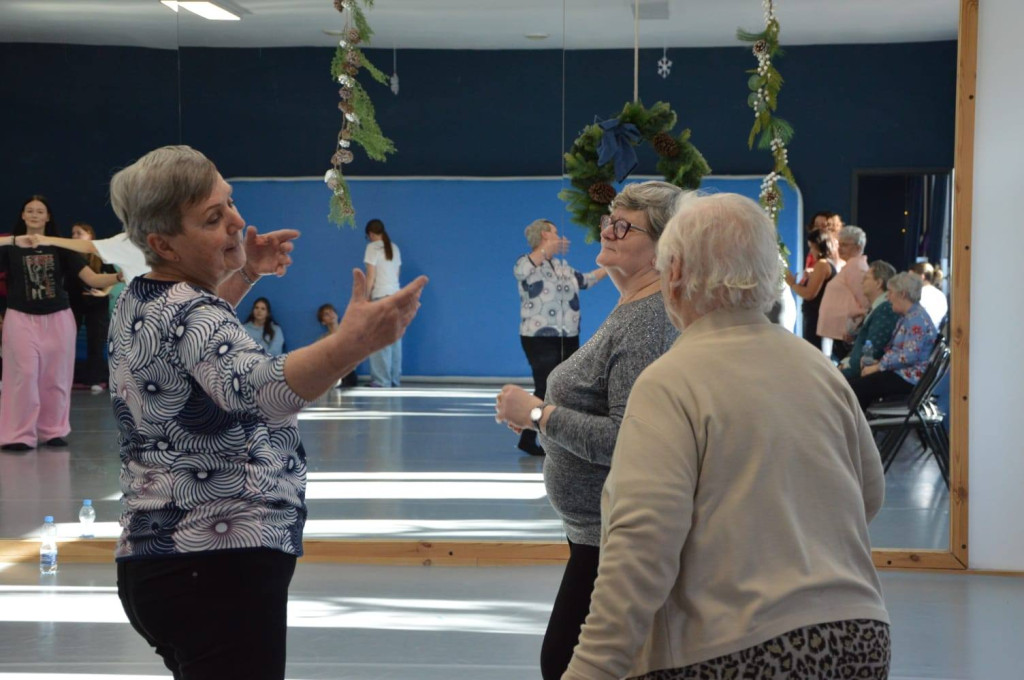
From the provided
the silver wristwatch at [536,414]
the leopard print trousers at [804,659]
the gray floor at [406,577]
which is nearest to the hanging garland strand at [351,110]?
the gray floor at [406,577]

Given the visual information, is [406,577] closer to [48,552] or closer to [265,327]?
[265,327]

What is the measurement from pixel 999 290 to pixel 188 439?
155 inches

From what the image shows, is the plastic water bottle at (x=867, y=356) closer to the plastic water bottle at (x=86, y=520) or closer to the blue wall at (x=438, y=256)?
the blue wall at (x=438, y=256)

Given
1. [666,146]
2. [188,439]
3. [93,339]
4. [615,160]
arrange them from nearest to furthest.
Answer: [188,439] < [615,160] < [666,146] < [93,339]

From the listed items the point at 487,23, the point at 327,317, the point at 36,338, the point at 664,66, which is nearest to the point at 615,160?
the point at 664,66

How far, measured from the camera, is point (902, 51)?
15.8 feet

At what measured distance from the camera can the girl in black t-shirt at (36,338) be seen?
5230mm

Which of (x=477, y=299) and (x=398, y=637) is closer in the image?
(x=398, y=637)

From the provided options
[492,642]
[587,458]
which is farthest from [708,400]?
[492,642]

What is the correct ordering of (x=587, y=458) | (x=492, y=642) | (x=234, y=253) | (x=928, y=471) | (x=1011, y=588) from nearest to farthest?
(x=234, y=253)
(x=587, y=458)
(x=492, y=642)
(x=1011, y=588)
(x=928, y=471)

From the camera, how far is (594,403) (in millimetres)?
2375

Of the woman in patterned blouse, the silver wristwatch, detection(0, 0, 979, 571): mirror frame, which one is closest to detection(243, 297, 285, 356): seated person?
detection(0, 0, 979, 571): mirror frame

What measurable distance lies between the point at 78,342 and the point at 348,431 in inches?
52.4

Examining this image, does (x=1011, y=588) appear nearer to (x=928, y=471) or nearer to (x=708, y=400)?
(x=928, y=471)
